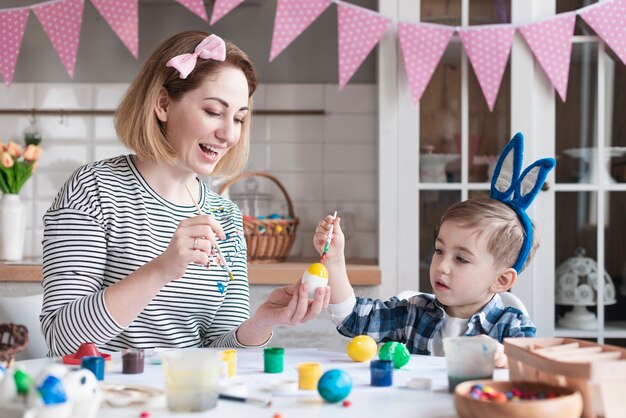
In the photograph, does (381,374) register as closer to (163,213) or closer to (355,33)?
(163,213)

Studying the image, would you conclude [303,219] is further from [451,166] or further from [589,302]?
[589,302]

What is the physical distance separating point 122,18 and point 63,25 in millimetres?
231

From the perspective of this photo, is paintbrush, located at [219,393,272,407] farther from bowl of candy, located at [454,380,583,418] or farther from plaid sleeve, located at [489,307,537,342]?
plaid sleeve, located at [489,307,537,342]

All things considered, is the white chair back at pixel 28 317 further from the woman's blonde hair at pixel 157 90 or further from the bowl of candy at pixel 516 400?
the bowl of candy at pixel 516 400

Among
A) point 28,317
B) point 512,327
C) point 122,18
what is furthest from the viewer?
point 122,18

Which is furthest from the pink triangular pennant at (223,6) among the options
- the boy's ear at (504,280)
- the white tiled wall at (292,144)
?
the boy's ear at (504,280)

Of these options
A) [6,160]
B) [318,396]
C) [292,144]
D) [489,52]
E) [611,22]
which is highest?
[611,22]

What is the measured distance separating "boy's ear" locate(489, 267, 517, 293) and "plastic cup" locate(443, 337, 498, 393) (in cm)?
60

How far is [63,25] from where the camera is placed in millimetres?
2938

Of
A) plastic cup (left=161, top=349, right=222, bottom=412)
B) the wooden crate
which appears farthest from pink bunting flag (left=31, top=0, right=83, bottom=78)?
the wooden crate

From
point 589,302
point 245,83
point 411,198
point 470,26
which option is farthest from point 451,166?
point 245,83

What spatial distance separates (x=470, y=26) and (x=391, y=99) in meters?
0.39

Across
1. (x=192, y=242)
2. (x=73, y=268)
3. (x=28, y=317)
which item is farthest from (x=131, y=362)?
(x=28, y=317)

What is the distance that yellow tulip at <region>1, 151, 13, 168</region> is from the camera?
2.83 m
